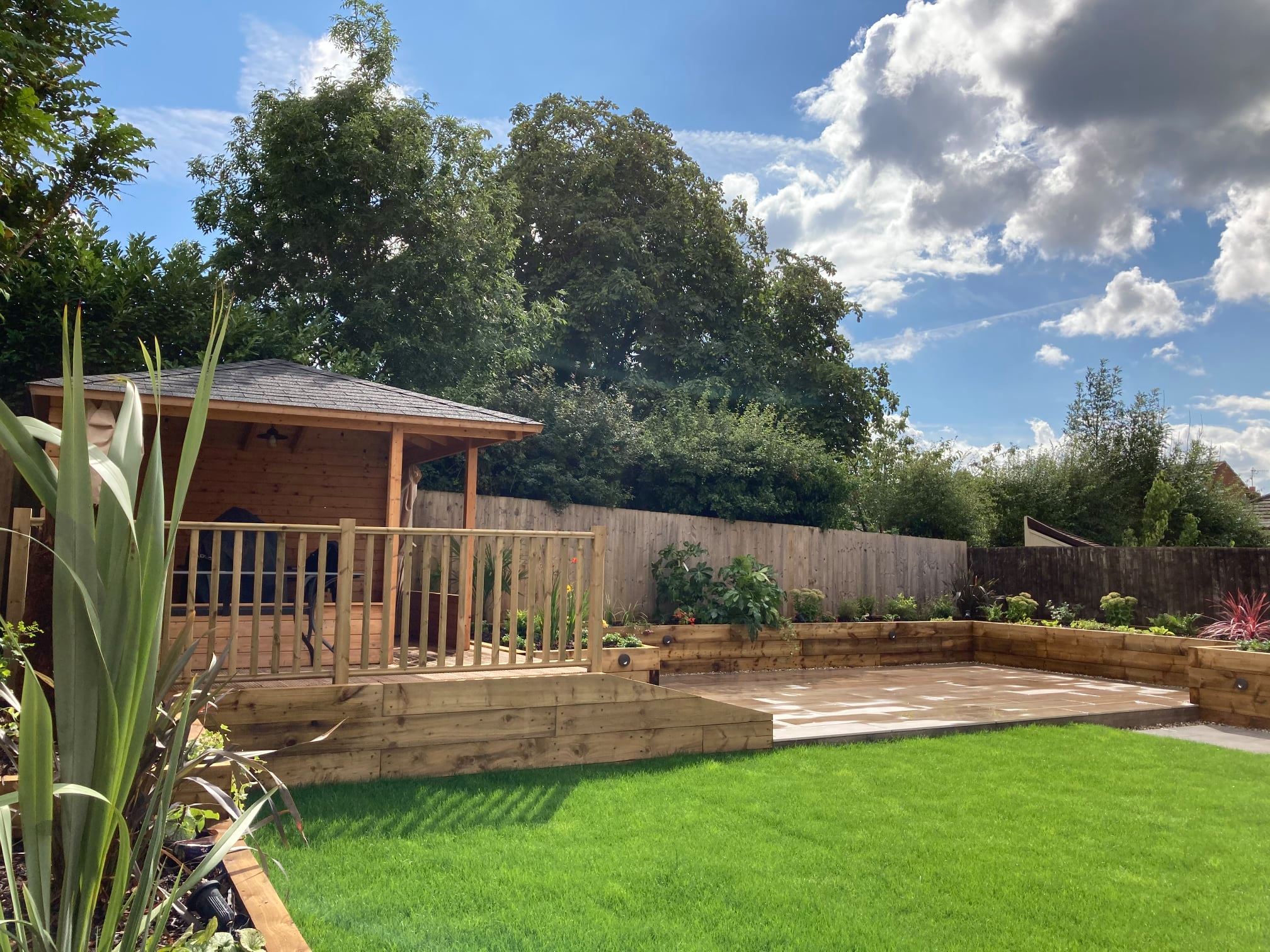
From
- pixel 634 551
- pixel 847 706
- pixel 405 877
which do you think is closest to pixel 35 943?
pixel 405 877

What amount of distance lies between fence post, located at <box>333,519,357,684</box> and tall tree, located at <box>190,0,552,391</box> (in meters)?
8.52

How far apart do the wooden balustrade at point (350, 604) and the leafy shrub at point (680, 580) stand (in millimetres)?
4359

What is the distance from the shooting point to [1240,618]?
33.2 ft

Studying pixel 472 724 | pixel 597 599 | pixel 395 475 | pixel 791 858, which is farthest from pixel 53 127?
pixel 791 858

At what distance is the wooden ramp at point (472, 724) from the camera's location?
16.8 feet

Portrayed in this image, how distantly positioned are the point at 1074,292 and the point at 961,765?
52.9ft

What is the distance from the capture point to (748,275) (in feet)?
72.6

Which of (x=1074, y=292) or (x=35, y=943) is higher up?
(x=1074, y=292)

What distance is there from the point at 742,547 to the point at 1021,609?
4.44 meters

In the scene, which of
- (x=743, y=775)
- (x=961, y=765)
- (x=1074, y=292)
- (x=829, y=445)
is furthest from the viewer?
(x=829, y=445)

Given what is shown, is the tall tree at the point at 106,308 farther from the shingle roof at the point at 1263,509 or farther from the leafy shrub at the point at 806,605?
the shingle roof at the point at 1263,509

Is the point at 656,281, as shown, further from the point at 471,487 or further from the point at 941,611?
the point at 471,487

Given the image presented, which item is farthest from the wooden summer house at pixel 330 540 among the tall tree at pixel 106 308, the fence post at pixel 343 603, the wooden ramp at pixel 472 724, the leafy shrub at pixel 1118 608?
the leafy shrub at pixel 1118 608

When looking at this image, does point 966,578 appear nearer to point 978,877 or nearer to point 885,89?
point 885,89
